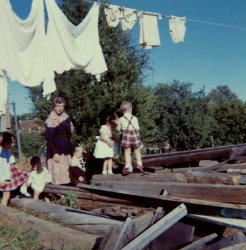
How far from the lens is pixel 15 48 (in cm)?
655

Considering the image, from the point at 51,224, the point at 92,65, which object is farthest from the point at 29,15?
the point at 51,224

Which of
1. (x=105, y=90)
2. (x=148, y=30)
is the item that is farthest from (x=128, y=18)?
(x=105, y=90)

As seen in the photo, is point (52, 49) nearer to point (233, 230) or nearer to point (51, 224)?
point (51, 224)

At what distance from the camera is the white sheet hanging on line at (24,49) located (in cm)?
640

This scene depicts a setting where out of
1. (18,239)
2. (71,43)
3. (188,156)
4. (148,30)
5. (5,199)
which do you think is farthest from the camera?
(148,30)

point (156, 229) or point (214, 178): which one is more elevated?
point (214, 178)

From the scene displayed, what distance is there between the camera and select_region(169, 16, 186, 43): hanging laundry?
10.5 meters

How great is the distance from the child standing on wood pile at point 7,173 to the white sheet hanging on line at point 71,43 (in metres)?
1.65

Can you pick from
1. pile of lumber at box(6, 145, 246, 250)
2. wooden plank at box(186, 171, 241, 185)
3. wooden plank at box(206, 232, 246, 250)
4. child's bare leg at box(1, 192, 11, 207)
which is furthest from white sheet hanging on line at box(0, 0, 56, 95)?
wooden plank at box(206, 232, 246, 250)

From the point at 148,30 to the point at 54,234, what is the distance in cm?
684

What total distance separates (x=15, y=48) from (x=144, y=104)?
7.15 m

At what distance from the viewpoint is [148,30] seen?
9742mm

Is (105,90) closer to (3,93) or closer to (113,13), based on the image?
(113,13)

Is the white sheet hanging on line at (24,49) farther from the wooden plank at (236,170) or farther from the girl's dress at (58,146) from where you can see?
the wooden plank at (236,170)
